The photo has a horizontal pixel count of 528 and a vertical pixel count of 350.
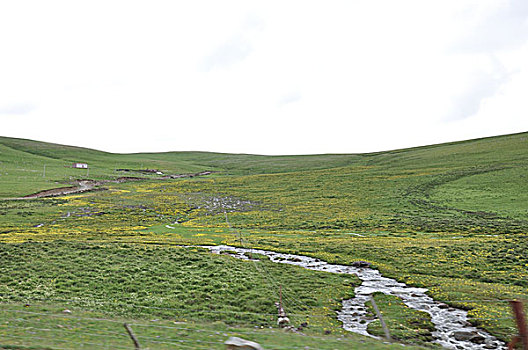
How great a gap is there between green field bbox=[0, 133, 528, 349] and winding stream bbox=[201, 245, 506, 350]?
77 centimetres

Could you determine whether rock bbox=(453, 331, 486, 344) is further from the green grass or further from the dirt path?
the dirt path

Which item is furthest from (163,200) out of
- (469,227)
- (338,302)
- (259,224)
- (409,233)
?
(338,302)

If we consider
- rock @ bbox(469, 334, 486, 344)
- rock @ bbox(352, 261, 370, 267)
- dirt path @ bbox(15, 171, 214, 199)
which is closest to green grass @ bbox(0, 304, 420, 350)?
rock @ bbox(469, 334, 486, 344)

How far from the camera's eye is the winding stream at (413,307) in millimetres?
18453

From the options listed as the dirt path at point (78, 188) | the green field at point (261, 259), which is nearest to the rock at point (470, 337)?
the green field at point (261, 259)

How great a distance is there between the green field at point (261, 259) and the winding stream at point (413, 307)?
768 mm

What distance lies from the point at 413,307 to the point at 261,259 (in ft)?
59.5

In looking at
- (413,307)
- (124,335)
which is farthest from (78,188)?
(413,307)

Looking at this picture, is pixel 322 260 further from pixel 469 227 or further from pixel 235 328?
pixel 469 227

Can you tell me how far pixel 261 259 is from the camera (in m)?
38.6

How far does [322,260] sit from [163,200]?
244ft

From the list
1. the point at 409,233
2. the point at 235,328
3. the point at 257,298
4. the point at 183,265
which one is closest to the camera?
the point at 235,328

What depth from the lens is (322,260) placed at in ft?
127

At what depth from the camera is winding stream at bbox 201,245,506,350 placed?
727 inches
